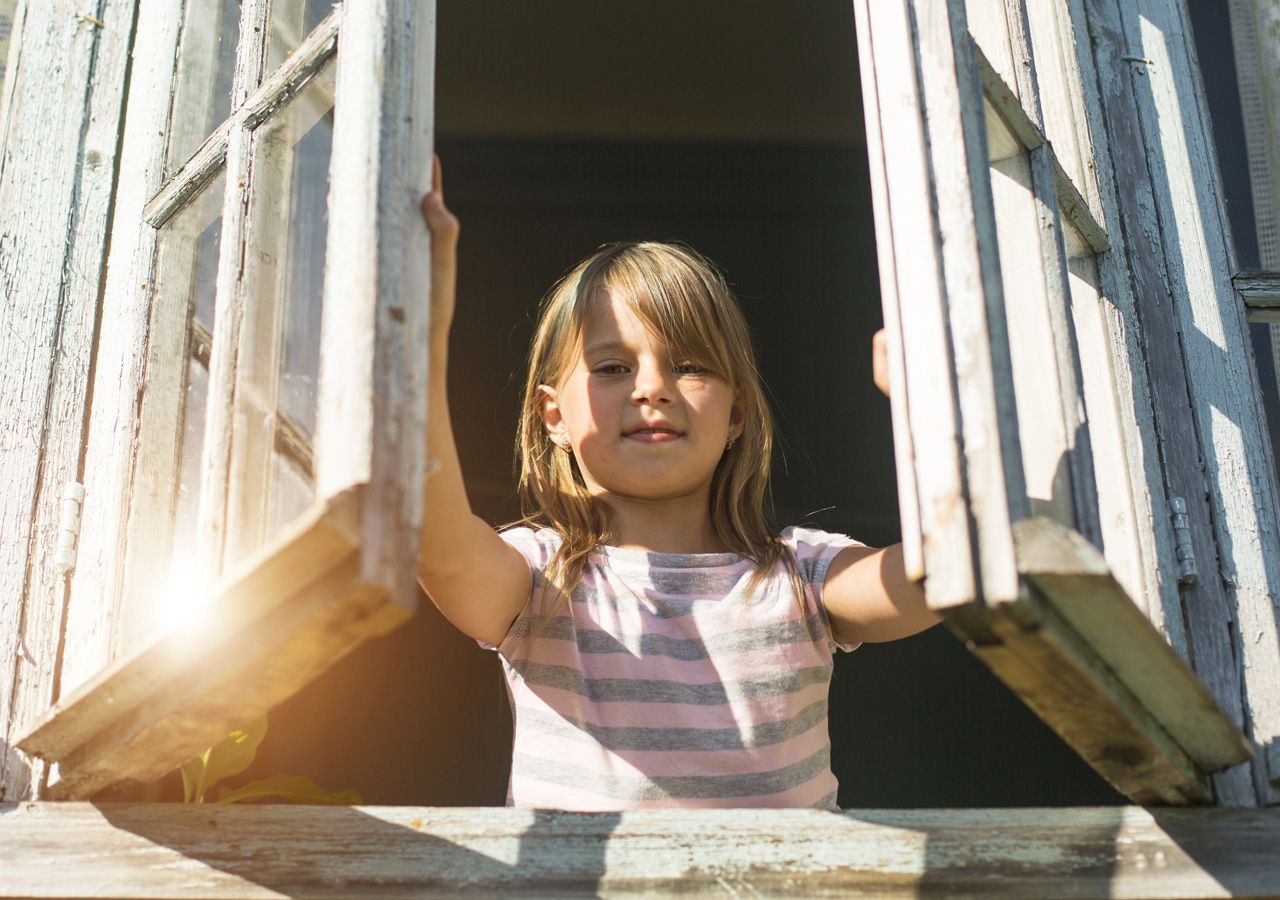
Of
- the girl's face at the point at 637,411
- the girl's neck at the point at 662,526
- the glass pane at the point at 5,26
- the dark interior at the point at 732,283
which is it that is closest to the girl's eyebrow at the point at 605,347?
the girl's face at the point at 637,411

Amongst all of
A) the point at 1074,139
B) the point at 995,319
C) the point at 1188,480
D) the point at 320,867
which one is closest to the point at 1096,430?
the point at 1188,480

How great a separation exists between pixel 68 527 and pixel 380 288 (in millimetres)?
723

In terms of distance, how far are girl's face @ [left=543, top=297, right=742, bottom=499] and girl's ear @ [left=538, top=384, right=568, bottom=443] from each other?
1.5 inches

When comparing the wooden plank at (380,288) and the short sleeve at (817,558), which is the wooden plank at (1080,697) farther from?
the short sleeve at (817,558)

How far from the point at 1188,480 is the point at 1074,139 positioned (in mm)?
473

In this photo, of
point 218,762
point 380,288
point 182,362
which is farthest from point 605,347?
point 380,288

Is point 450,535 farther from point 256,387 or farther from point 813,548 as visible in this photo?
point 813,548

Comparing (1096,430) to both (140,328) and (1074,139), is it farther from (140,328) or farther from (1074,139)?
(140,328)

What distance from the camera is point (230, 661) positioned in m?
0.97

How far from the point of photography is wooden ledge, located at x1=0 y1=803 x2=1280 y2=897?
1173 millimetres

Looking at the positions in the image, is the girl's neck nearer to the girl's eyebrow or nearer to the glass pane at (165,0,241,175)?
the girl's eyebrow

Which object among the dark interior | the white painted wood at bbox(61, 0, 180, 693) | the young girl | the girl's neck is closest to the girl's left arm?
the young girl

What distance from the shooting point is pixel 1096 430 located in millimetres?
1464

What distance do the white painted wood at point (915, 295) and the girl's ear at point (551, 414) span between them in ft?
3.15
